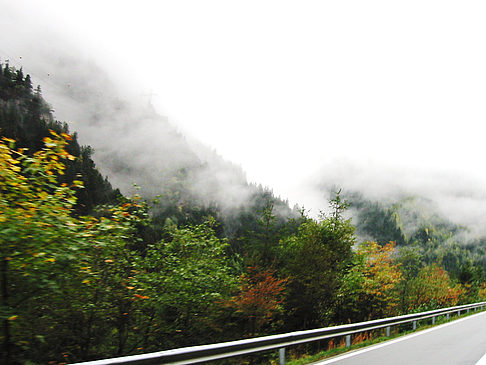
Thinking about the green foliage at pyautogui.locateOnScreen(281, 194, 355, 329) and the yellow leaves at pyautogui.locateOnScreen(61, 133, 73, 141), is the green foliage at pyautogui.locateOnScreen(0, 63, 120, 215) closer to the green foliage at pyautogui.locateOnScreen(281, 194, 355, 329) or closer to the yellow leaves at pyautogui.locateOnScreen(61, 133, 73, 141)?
the green foliage at pyautogui.locateOnScreen(281, 194, 355, 329)

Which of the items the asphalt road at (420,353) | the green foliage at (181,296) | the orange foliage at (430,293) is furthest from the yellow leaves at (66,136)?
the orange foliage at (430,293)

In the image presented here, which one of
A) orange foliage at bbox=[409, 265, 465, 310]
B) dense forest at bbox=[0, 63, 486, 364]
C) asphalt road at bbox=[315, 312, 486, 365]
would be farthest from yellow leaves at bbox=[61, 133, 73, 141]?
orange foliage at bbox=[409, 265, 465, 310]

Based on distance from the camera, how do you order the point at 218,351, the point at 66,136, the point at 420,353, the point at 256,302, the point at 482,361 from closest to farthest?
the point at 218,351 → the point at 66,136 → the point at 482,361 → the point at 420,353 → the point at 256,302

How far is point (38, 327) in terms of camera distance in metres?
4.81

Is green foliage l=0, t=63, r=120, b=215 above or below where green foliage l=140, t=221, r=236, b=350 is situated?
above

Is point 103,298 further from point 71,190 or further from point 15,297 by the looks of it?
point 71,190

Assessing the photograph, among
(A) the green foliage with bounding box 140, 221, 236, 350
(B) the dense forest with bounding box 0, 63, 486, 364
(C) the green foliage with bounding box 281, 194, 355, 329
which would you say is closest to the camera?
(B) the dense forest with bounding box 0, 63, 486, 364

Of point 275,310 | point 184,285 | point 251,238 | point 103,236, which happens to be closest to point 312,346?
point 275,310

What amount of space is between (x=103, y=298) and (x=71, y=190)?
2540 mm

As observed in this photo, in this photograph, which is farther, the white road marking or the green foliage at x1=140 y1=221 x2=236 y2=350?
the green foliage at x1=140 y1=221 x2=236 y2=350

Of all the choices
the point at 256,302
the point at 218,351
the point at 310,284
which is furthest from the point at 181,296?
the point at 310,284

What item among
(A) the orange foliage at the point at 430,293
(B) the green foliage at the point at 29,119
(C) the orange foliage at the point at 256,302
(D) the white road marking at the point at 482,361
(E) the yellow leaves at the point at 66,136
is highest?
(B) the green foliage at the point at 29,119

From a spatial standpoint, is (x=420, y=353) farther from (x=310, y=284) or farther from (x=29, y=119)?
(x=29, y=119)

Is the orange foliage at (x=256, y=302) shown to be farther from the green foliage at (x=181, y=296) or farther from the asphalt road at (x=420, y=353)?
the asphalt road at (x=420, y=353)
